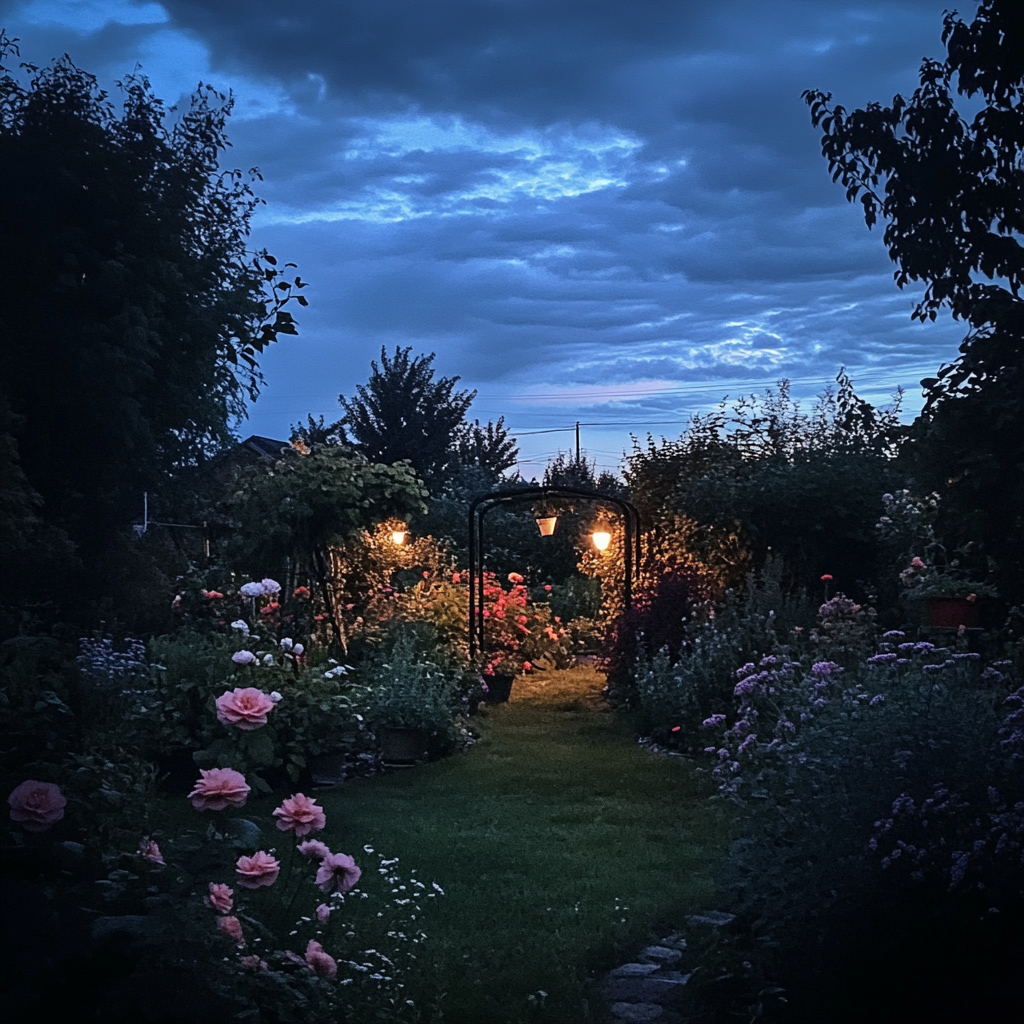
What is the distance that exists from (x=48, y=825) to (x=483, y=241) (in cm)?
674

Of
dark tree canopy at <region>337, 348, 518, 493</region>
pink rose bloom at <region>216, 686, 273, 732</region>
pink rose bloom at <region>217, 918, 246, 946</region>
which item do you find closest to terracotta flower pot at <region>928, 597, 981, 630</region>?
pink rose bloom at <region>216, 686, 273, 732</region>

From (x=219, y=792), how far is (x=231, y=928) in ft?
1.34

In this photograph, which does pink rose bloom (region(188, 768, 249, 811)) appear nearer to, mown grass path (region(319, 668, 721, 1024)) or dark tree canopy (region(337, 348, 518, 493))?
mown grass path (region(319, 668, 721, 1024))

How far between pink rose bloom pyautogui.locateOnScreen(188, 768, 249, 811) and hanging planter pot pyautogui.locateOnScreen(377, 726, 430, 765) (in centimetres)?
487

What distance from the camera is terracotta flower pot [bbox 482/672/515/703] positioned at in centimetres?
1021

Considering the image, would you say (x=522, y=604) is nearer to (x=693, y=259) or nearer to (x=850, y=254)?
(x=693, y=259)

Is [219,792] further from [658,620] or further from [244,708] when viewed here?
[658,620]

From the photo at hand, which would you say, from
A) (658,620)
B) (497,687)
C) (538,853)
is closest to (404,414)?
(497,687)

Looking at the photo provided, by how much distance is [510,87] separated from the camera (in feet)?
11.5

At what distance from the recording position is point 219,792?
254cm

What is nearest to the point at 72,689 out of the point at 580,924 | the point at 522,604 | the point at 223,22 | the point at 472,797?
the point at 472,797

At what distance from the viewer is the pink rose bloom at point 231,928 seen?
2195 millimetres

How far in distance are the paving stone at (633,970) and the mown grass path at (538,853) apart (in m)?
0.06

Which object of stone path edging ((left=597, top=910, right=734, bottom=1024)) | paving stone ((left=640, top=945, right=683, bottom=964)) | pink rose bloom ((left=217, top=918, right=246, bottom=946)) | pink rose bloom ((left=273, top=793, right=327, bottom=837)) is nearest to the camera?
pink rose bloom ((left=217, top=918, right=246, bottom=946))
